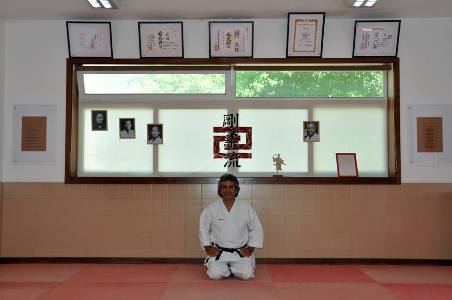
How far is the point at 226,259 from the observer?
4156 millimetres

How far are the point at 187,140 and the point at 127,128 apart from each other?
2.29ft

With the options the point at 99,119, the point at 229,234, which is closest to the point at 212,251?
the point at 229,234

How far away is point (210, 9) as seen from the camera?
4586 millimetres

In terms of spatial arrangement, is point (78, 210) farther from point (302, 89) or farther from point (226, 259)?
point (302, 89)

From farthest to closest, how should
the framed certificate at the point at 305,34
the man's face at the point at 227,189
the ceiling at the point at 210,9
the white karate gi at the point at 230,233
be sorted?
the framed certificate at the point at 305,34, the ceiling at the point at 210,9, the man's face at the point at 227,189, the white karate gi at the point at 230,233

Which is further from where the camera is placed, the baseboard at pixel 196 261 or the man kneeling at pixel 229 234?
the baseboard at pixel 196 261

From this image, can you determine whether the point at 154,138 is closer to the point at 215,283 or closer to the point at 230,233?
the point at 230,233

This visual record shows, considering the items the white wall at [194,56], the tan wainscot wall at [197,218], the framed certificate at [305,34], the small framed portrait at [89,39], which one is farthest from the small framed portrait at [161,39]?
the tan wainscot wall at [197,218]

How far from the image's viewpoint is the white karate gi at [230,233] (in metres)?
4.14

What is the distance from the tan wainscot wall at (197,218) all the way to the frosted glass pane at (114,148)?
0.21 meters

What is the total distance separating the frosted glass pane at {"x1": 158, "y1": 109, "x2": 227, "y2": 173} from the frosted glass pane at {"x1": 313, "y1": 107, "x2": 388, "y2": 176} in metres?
1.14

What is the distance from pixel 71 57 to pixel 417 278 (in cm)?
433

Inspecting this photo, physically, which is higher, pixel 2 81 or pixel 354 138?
pixel 2 81

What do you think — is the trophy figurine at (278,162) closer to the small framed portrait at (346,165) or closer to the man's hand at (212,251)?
the small framed portrait at (346,165)
